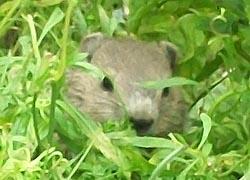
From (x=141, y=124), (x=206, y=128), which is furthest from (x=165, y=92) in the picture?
(x=206, y=128)

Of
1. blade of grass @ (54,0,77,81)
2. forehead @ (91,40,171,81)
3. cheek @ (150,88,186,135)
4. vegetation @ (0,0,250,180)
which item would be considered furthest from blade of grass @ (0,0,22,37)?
cheek @ (150,88,186,135)

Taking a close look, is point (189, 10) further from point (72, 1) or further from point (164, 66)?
point (72, 1)

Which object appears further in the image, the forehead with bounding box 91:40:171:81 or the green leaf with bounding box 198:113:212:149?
the forehead with bounding box 91:40:171:81

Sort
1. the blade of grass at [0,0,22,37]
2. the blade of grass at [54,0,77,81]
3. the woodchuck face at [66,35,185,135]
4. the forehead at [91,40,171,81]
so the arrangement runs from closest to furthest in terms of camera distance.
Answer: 1. the blade of grass at [54,0,77,81]
2. the blade of grass at [0,0,22,37]
3. the woodchuck face at [66,35,185,135]
4. the forehead at [91,40,171,81]

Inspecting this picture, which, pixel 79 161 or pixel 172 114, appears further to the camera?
pixel 172 114

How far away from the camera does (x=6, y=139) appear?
3441 millimetres

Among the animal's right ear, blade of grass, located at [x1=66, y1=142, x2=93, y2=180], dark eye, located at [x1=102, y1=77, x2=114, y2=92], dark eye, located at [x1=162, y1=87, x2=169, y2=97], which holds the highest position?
the animal's right ear

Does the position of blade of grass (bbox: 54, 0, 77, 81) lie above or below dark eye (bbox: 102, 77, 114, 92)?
above

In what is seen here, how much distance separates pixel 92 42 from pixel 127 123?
28.8 inches

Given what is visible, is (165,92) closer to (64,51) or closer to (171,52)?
(171,52)

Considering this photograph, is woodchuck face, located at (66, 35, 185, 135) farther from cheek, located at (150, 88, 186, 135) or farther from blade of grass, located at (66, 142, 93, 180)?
blade of grass, located at (66, 142, 93, 180)

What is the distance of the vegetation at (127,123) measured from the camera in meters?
3.35

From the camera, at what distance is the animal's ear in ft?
14.6

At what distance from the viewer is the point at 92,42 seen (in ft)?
14.8
